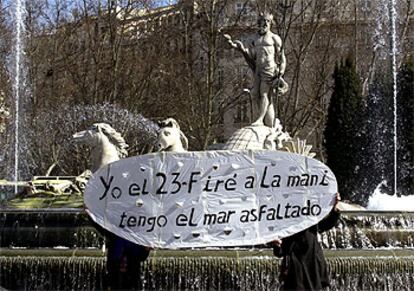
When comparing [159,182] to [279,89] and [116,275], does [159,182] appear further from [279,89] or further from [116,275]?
[279,89]

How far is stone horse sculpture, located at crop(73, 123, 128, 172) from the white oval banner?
4.39 metres

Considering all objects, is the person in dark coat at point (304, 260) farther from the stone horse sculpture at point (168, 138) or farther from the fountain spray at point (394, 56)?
the fountain spray at point (394, 56)

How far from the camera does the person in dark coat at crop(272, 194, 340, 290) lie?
6648 millimetres

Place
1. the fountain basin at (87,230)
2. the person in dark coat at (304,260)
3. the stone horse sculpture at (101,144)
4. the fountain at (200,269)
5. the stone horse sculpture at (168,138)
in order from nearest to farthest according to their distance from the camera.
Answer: the person in dark coat at (304,260)
the stone horse sculpture at (168,138)
the stone horse sculpture at (101,144)
the fountain at (200,269)
the fountain basin at (87,230)

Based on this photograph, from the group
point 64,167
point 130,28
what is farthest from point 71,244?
point 130,28

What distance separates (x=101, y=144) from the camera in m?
11.5

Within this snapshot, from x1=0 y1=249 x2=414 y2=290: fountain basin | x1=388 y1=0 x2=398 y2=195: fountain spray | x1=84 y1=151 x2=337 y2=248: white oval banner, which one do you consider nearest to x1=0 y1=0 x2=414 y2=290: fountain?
x1=0 y1=249 x2=414 y2=290: fountain basin

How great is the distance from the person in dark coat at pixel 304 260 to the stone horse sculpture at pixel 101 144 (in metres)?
4.93

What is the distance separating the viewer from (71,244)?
14203 millimetres

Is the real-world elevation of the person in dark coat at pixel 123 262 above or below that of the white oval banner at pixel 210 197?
below

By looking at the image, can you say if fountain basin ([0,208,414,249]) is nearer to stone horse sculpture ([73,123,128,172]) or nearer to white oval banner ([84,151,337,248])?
stone horse sculpture ([73,123,128,172])

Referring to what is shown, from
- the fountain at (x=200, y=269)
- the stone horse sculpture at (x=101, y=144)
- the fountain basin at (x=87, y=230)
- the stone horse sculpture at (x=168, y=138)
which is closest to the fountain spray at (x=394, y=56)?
the fountain basin at (x=87, y=230)

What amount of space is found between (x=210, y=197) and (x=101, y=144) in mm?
4911

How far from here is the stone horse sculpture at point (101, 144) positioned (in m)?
11.4
